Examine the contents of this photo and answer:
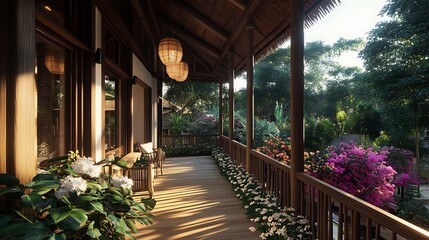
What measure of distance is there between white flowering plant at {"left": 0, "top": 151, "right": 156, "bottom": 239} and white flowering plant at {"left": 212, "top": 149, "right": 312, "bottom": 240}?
1.57 m

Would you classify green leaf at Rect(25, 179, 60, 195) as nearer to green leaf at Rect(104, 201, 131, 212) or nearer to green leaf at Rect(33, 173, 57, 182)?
green leaf at Rect(33, 173, 57, 182)

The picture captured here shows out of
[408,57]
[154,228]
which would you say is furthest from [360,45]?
[154,228]

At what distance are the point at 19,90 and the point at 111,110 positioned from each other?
3.03 meters

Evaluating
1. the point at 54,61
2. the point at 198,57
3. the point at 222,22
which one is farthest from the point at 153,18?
the point at 54,61

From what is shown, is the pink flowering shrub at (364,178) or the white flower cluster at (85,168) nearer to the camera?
the white flower cluster at (85,168)

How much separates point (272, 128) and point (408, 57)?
6766 millimetres

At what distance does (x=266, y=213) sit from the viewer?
129 inches

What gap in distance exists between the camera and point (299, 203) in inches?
111

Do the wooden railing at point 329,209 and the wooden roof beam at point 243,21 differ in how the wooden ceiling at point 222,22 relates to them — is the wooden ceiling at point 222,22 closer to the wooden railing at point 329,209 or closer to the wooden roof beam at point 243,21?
the wooden roof beam at point 243,21

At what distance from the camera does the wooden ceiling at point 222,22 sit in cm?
400

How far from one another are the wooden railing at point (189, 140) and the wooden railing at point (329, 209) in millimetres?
5523

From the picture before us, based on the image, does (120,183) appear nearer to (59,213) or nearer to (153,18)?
(59,213)

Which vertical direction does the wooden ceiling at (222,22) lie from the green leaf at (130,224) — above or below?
above

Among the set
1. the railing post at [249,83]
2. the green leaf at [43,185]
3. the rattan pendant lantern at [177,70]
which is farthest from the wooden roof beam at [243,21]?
the green leaf at [43,185]
